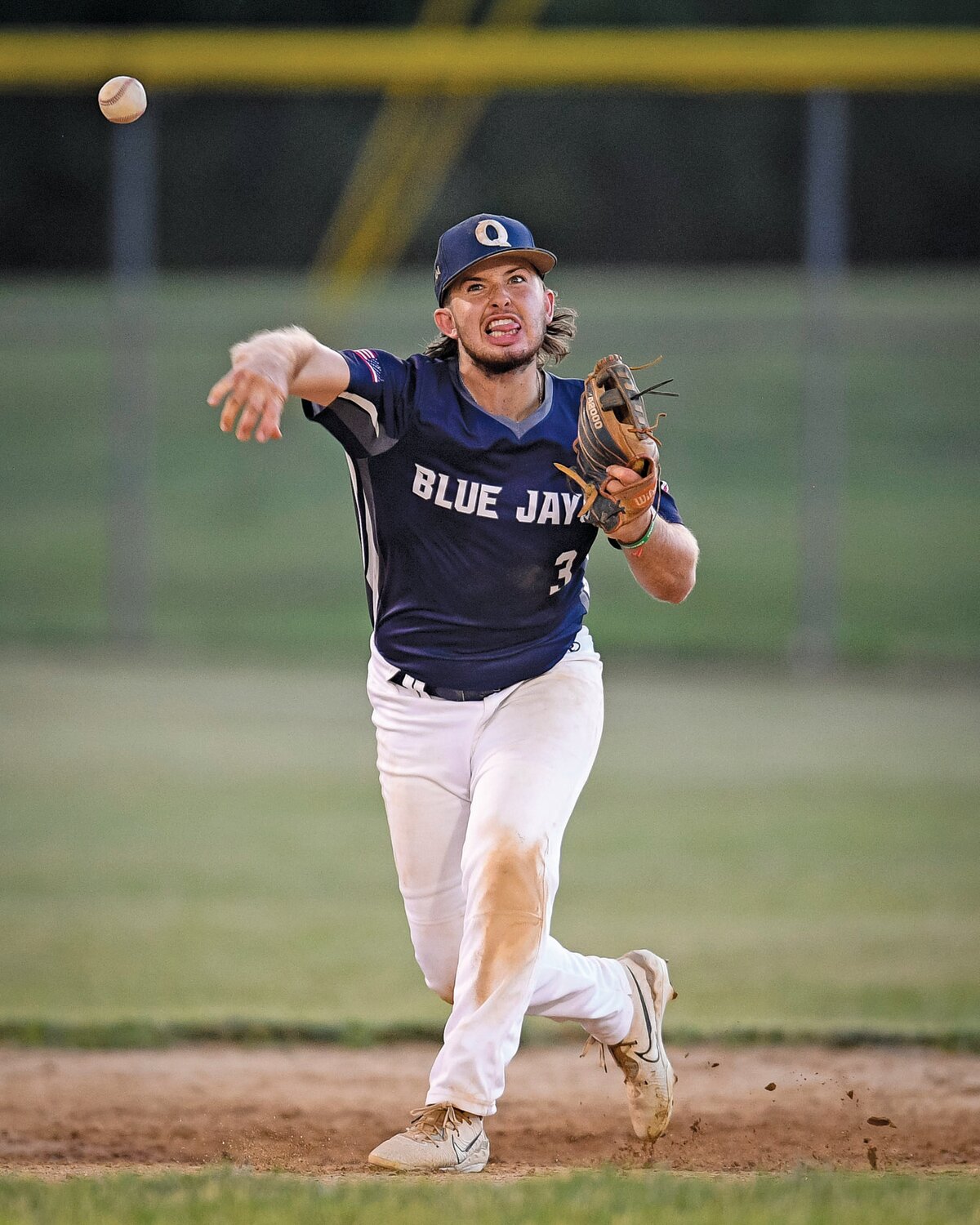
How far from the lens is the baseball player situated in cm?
394

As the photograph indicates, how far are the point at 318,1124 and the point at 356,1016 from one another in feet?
3.83

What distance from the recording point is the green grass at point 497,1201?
291cm

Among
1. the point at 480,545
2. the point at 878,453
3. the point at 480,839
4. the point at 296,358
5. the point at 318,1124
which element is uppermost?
the point at 878,453

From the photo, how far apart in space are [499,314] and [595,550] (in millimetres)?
13789

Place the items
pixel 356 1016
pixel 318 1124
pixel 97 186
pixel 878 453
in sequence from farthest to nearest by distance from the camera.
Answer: pixel 97 186, pixel 878 453, pixel 356 1016, pixel 318 1124

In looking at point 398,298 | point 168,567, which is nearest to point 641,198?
point 398,298

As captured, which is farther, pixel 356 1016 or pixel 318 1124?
pixel 356 1016

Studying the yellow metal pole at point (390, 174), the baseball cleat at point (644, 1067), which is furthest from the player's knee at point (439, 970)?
the yellow metal pole at point (390, 174)

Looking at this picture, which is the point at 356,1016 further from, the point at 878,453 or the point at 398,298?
the point at 398,298

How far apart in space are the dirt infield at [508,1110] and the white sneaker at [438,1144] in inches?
3.6

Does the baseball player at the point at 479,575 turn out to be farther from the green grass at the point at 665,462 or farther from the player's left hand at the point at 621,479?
the green grass at the point at 665,462

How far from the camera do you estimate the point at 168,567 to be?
57.1 ft

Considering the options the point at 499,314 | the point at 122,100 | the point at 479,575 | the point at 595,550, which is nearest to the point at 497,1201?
the point at 479,575

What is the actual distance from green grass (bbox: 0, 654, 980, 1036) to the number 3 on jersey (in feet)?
5.99
